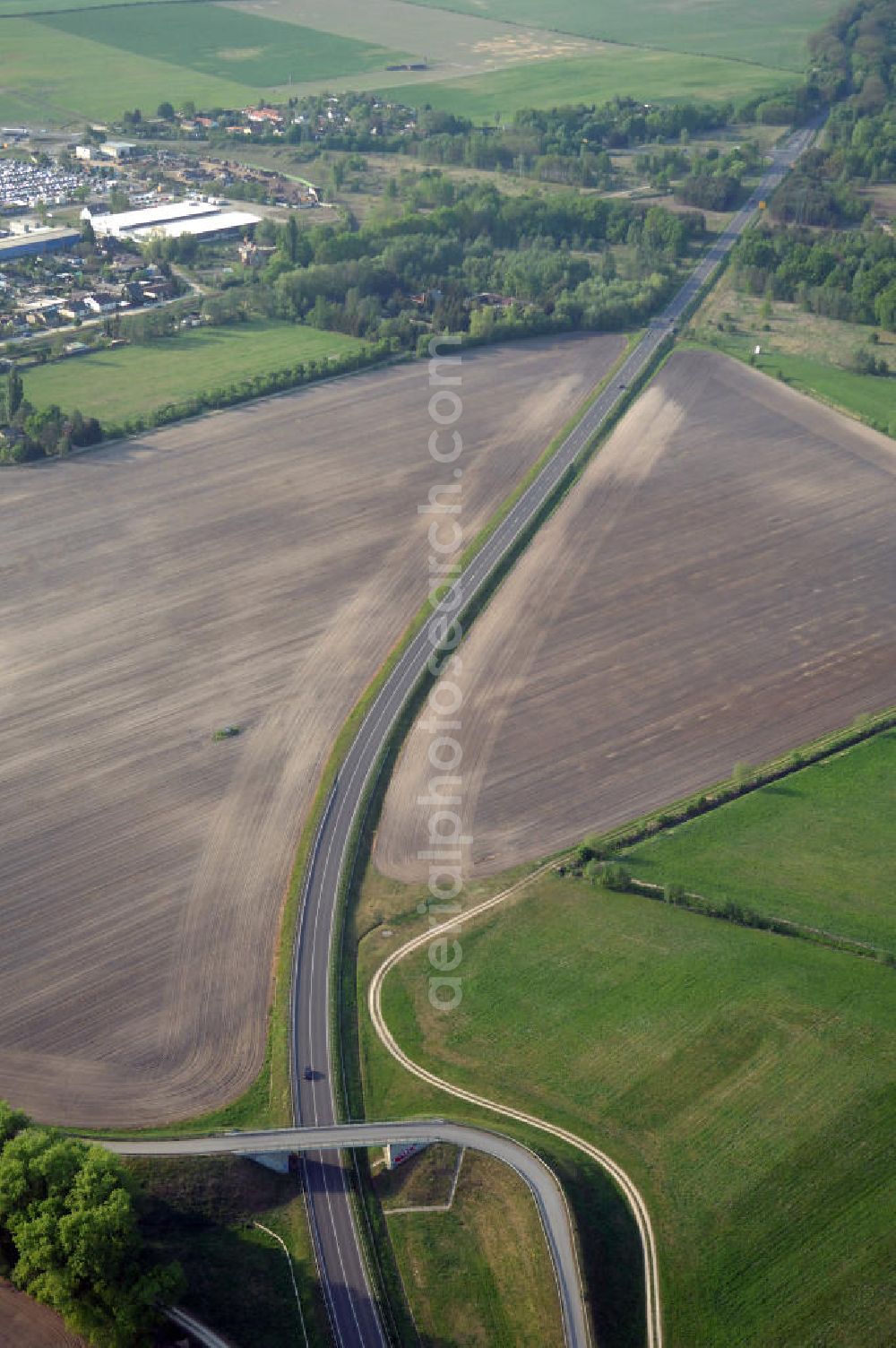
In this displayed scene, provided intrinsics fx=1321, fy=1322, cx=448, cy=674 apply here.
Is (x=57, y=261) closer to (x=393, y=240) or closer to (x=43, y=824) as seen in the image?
(x=393, y=240)

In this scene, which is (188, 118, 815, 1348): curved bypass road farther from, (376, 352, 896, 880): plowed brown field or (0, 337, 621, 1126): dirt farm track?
(376, 352, 896, 880): plowed brown field

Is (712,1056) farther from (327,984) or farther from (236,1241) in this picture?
(236,1241)

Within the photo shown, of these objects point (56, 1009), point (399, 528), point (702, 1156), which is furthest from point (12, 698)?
point (702, 1156)

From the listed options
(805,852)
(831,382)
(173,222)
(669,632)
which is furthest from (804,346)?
(805,852)

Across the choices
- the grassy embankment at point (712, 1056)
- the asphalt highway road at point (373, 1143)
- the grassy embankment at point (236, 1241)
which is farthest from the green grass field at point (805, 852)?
the grassy embankment at point (236, 1241)

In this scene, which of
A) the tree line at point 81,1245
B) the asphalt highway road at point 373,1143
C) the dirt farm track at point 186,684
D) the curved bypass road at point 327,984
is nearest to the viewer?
the tree line at point 81,1245

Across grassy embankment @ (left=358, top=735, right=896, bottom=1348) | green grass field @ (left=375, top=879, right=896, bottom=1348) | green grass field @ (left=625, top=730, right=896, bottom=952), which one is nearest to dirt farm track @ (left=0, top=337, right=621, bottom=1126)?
grassy embankment @ (left=358, top=735, right=896, bottom=1348)

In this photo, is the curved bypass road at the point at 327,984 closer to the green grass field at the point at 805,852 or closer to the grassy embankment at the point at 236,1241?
the grassy embankment at the point at 236,1241
